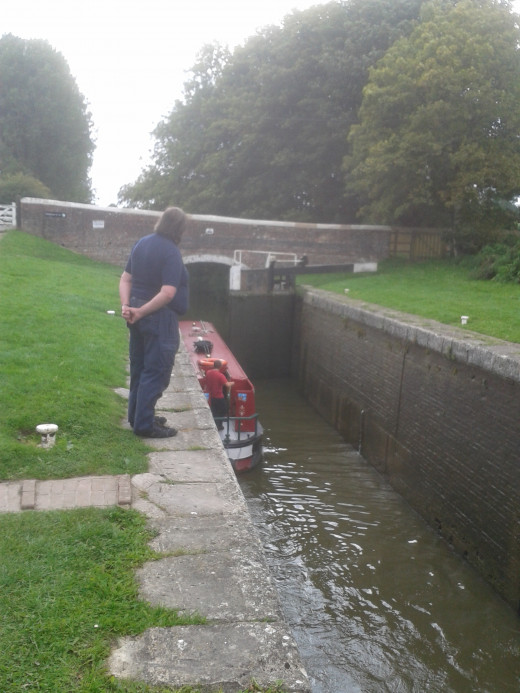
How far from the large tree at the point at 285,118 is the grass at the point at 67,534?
18708mm

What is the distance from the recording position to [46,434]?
13.3 ft

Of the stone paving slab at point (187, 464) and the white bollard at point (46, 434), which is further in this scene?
the white bollard at point (46, 434)

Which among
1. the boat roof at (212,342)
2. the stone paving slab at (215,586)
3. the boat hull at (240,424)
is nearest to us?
the stone paving slab at (215,586)

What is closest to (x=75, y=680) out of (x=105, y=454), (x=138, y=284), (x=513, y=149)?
(x=105, y=454)

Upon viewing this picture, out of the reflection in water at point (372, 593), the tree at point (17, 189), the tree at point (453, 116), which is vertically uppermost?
the tree at point (453, 116)

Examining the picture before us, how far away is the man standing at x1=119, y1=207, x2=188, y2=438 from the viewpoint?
430 centimetres

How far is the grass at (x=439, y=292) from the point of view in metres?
9.87

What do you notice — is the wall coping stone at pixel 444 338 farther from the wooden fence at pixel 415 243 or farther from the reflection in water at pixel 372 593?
the wooden fence at pixel 415 243

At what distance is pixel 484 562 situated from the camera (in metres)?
6.99

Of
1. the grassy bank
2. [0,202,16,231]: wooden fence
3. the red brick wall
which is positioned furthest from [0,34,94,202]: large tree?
the grassy bank

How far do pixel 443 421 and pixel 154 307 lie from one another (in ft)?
17.2

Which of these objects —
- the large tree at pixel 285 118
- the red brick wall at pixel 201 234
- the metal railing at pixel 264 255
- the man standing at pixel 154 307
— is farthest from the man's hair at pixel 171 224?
the large tree at pixel 285 118

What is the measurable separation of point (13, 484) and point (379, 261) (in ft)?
63.9

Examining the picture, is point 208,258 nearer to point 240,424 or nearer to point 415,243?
point 415,243
